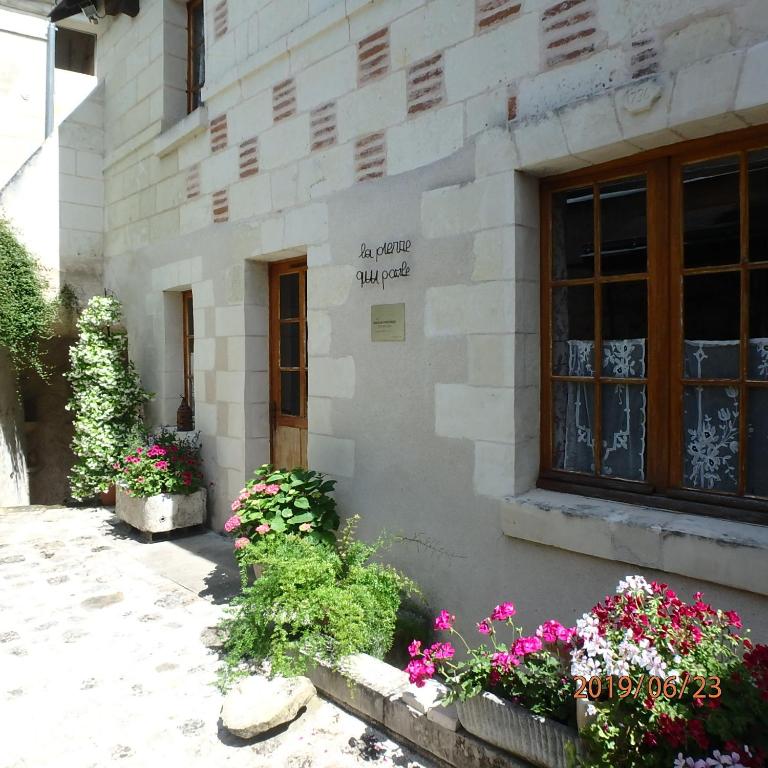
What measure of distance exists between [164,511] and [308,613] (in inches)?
104

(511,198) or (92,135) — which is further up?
(92,135)

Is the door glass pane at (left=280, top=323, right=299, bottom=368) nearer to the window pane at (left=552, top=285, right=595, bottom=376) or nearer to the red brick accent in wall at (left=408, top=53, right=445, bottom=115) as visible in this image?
the red brick accent in wall at (left=408, top=53, right=445, bottom=115)

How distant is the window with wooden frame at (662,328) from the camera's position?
2.50 meters

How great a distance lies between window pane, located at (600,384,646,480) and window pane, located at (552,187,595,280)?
56 cm

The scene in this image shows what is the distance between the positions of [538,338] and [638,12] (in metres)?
1.38

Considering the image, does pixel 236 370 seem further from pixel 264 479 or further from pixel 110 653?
pixel 110 653

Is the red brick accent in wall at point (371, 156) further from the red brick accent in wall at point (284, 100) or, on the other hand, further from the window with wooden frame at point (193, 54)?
the window with wooden frame at point (193, 54)

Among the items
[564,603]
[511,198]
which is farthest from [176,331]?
[564,603]

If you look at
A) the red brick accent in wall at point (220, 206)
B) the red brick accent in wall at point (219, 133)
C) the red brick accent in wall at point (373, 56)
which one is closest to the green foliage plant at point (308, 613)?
the red brick accent in wall at point (373, 56)

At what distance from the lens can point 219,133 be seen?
4984mm

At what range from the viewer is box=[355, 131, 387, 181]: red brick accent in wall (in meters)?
3.63

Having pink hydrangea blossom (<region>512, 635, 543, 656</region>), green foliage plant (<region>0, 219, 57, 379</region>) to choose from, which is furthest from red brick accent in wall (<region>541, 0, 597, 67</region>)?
green foliage plant (<region>0, 219, 57, 379</region>)

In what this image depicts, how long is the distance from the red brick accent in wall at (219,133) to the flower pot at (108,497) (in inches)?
136

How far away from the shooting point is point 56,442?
8391 millimetres
